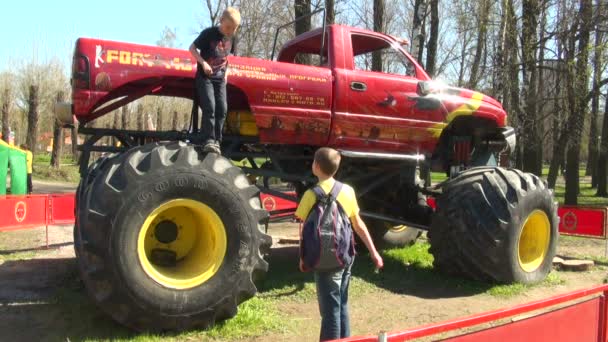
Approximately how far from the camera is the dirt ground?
4.90m

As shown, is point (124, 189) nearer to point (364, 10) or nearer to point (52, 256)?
point (52, 256)

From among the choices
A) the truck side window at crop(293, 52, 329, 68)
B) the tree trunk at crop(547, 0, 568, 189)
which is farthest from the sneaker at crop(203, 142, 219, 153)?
the tree trunk at crop(547, 0, 568, 189)

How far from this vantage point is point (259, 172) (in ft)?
21.2

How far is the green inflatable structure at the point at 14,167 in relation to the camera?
1497 cm

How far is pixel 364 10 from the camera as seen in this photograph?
27188 mm

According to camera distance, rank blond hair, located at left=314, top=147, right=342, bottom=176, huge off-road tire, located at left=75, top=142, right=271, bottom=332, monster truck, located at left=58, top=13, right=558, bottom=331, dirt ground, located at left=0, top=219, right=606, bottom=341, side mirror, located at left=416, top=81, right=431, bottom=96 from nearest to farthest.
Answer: blond hair, located at left=314, top=147, right=342, bottom=176 → huge off-road tire, located at left=75, top=142, right=271, bottom=332 → monster truck, located at left=58, top=13, right=558, bottom=331 → dirt ground, located at left=0, top=219, right=606, bottom=341 → side mirror, located at left=416, top=81, right=431, bottom=96

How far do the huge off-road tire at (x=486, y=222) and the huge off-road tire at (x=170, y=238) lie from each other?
2452mm

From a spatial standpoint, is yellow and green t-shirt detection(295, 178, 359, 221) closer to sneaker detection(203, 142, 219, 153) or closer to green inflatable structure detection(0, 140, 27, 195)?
sneaker detection(203, 142, 219, 153)

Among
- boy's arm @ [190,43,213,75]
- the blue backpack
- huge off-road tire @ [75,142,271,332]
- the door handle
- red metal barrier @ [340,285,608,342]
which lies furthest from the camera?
the door handle

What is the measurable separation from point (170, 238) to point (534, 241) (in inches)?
175

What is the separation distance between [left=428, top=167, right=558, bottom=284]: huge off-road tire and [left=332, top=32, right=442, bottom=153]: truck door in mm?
715

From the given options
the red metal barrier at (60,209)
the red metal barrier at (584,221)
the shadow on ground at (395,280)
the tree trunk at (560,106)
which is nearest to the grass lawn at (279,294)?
the shadow on ground at (395,280)

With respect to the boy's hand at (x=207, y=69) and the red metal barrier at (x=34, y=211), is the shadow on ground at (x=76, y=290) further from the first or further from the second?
the boy's hand at (x=207, y=69)

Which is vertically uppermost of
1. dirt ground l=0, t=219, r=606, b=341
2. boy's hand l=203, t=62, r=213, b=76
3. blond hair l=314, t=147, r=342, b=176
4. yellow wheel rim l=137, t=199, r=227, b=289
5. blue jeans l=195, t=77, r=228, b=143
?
boy's hand l=203, t=62, r=213, b=76
